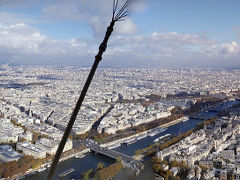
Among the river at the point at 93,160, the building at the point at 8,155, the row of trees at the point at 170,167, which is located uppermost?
the building at the point at 8,155

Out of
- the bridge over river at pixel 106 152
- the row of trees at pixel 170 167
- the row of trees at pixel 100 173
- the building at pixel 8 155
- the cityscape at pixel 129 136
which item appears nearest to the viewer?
the row of trees at pixel 100 173

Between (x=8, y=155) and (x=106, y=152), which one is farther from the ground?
(x=8, y=155)

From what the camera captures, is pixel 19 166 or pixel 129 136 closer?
pixel 19 166

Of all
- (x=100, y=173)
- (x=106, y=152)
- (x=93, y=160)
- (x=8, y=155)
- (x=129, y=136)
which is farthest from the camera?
(x=129, y=136)

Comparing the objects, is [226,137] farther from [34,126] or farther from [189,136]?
[34,126]

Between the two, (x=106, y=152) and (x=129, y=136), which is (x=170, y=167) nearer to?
(x=106, y=152)

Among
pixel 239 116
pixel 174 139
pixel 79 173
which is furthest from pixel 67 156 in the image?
pixel 239 116

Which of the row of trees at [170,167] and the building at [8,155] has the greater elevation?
the building at [8,155]

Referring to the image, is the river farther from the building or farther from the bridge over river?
the building

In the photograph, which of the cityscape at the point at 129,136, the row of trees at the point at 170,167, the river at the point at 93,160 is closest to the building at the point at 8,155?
the cityscape at the point at 129,136

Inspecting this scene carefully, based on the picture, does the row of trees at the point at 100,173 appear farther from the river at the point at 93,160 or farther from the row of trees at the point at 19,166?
the row of trees at the point at 19,166

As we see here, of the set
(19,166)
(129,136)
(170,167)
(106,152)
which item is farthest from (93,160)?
(129,136)
